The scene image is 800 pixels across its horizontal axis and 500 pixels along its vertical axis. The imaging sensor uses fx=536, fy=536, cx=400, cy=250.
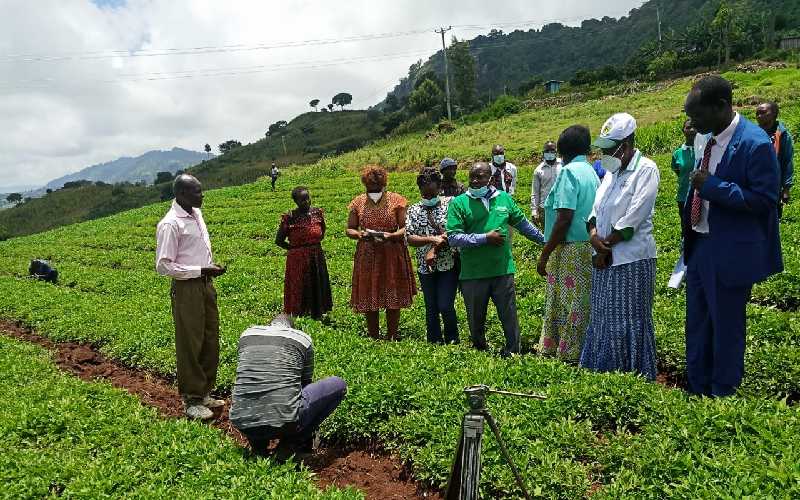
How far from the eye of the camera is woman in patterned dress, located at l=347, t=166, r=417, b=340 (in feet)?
22.4

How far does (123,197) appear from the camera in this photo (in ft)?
269

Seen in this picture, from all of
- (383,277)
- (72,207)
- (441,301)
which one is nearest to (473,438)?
(441,301)

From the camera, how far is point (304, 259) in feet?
25.7

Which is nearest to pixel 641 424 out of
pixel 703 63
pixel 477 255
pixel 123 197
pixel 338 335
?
pixel 477 255

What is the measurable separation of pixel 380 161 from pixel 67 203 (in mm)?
68898

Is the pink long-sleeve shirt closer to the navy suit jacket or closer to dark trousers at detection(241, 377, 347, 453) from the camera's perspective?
dark trousers at detection(241, 377, 347, 453)

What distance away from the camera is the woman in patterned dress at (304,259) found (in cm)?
771

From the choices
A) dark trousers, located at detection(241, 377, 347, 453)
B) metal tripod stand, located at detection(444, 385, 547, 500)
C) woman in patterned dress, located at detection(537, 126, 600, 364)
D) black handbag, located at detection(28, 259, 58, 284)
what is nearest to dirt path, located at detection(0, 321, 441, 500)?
dark trousers, located at detection(241, 377, 347, 453)

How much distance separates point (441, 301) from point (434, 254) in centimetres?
60

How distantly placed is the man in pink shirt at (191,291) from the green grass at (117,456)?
493mm

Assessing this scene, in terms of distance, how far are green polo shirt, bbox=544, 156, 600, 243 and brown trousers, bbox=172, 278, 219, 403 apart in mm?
3632

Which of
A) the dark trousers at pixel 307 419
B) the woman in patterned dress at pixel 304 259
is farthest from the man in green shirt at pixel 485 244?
the woman in patterned dress at pixel 304 259

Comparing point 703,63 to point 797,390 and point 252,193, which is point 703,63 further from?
point 797,390

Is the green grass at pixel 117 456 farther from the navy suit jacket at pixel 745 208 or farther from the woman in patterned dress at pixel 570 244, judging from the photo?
the navy suit jacket at pixel 745 208
